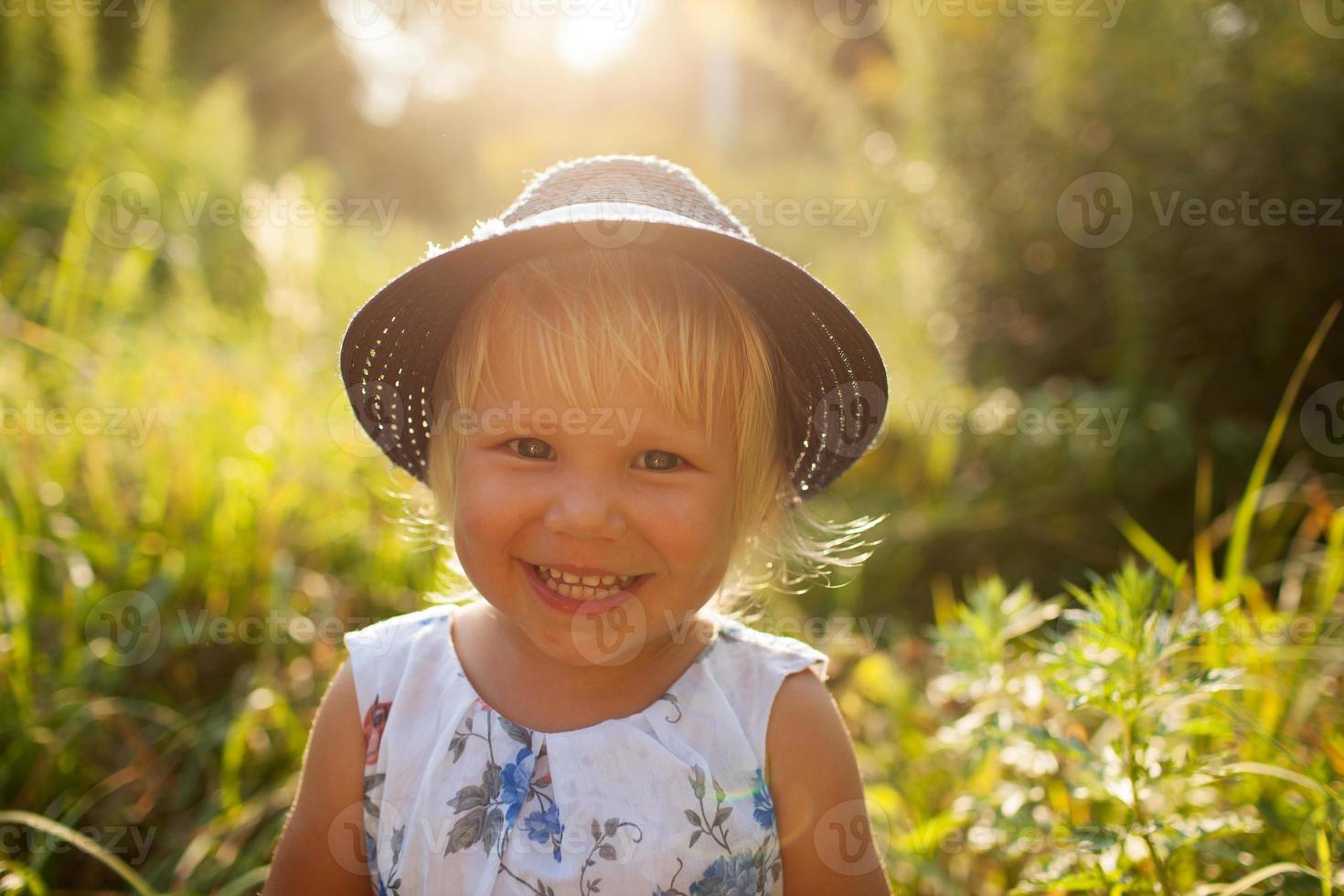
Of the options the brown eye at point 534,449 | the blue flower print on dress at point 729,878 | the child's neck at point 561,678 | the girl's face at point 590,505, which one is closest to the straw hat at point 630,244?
the girl's face at point 590,505

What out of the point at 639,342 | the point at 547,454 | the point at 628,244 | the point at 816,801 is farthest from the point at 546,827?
the point at 628,244

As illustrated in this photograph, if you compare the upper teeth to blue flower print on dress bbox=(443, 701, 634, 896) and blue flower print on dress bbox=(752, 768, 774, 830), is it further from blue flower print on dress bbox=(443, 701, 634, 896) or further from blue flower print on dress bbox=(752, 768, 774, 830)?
blue flower print on dress bbox=(752, 768, 774, 830)

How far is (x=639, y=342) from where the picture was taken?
1521 mm

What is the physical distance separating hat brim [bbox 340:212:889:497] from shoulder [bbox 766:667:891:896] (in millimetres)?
462

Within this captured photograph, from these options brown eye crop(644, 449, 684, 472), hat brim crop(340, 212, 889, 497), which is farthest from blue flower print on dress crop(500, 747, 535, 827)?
hat brim crop(340, 212, 889, 497)

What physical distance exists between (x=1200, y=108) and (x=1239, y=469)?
1673 millimetres

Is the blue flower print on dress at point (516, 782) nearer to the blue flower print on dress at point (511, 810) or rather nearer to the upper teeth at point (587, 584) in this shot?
the blue flower print on dress at point (511, 810)

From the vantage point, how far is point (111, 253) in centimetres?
524

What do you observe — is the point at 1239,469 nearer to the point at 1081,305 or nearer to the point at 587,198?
the point at 1081,305

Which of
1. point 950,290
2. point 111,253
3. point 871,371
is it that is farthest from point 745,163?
point 871,371

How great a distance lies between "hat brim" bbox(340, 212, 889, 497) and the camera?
4.90 feet

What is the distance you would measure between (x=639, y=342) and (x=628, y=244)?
166 millimetres

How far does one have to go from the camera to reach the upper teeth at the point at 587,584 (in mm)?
1533

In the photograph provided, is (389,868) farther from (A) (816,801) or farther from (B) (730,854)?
(A) (816,801)
